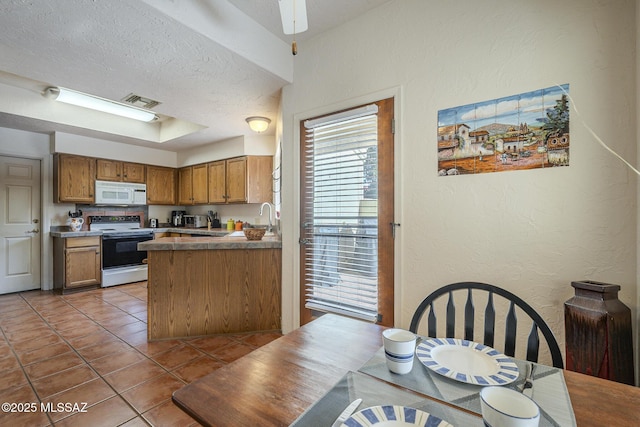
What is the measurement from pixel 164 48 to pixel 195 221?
13.3 feet

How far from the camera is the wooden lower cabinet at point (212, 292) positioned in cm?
265

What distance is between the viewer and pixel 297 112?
8.65 ft

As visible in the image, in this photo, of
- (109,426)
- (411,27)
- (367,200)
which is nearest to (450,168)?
(367,200)

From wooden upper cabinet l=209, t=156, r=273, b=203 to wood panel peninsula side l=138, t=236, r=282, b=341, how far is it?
A: 1.90 meters

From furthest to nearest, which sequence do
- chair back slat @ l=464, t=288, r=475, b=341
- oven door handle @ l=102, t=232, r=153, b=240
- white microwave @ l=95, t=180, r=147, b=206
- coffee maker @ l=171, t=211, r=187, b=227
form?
coffee maker @ l=171, t=211, r=187, b=227
white microwave @ l=95, t=180, r=147, b=206
oven door handle @ l=102, t=232, r=153, b=240
chair back slat @ l=464, t=288, r=475, b=341

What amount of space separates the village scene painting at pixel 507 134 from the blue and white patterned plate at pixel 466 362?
1184mm

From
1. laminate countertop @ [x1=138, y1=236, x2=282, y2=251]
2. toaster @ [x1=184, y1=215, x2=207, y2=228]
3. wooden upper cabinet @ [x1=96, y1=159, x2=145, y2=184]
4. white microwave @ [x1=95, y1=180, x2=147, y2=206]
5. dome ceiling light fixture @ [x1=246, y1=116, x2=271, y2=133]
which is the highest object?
dome ceiling light fixture @ [x1=246, y1=116, x2=271, y2=133]

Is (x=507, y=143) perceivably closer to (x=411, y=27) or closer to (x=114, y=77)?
(x=411, y=27)

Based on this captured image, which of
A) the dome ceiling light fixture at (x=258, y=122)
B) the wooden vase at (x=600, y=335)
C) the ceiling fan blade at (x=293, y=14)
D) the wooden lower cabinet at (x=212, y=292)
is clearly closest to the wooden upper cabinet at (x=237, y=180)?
the dome ceiling light fixture at (x=258, y=122)

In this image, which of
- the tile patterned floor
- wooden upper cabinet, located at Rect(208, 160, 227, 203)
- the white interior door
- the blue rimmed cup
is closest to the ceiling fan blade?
the blue rimmed cup

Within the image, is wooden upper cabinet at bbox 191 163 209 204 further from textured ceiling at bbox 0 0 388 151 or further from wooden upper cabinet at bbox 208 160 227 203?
textured ceiling at bbox 0 0 388 151

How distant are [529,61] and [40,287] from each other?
21.6ft

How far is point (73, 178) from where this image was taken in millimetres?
4410

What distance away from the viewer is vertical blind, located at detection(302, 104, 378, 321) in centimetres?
219
